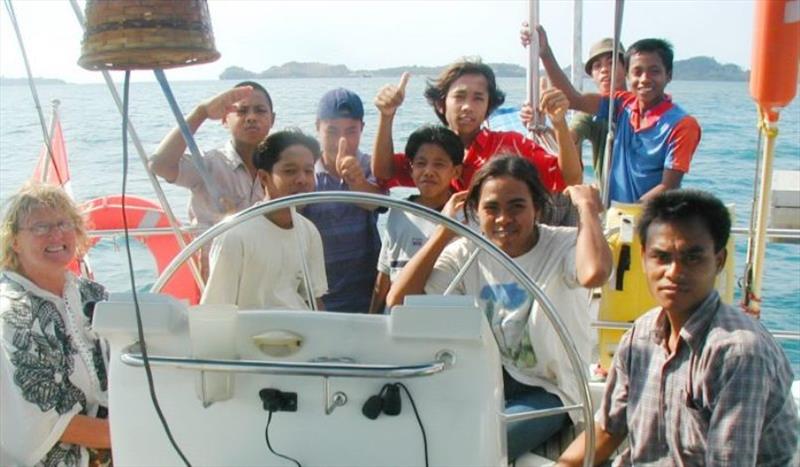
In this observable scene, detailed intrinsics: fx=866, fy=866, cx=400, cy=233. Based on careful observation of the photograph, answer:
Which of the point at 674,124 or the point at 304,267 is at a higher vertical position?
the point at 674,124

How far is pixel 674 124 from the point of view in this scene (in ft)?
11.7

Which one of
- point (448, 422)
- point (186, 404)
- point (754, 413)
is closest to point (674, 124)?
point (754, 413)

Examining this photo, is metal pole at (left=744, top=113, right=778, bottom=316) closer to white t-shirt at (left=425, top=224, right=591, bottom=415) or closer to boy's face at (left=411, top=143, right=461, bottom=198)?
white t-shirt at (left=425, top=224, right=591, bottom=415)

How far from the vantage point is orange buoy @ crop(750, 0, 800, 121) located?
2.55 metres

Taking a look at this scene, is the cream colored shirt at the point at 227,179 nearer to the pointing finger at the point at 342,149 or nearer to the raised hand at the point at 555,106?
the pointing finger at the point at 342,149

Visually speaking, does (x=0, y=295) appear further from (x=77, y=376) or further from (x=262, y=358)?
(x=262, y=358)

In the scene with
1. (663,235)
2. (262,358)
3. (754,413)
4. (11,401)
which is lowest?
(11,401)

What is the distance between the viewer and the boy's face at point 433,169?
290cm

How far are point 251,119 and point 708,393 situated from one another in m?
2.03

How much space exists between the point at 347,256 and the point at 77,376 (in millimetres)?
987

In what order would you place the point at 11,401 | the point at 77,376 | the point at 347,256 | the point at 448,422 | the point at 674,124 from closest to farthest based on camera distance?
the point at 448,422
the point at 11,401
the point at 77,376
the point at 347,256
the point at 674,124

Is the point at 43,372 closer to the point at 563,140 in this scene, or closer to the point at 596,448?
the point at 596,448

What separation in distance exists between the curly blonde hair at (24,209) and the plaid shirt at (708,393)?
1.62 m

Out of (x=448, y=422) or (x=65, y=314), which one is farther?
(x=65, y=314)
